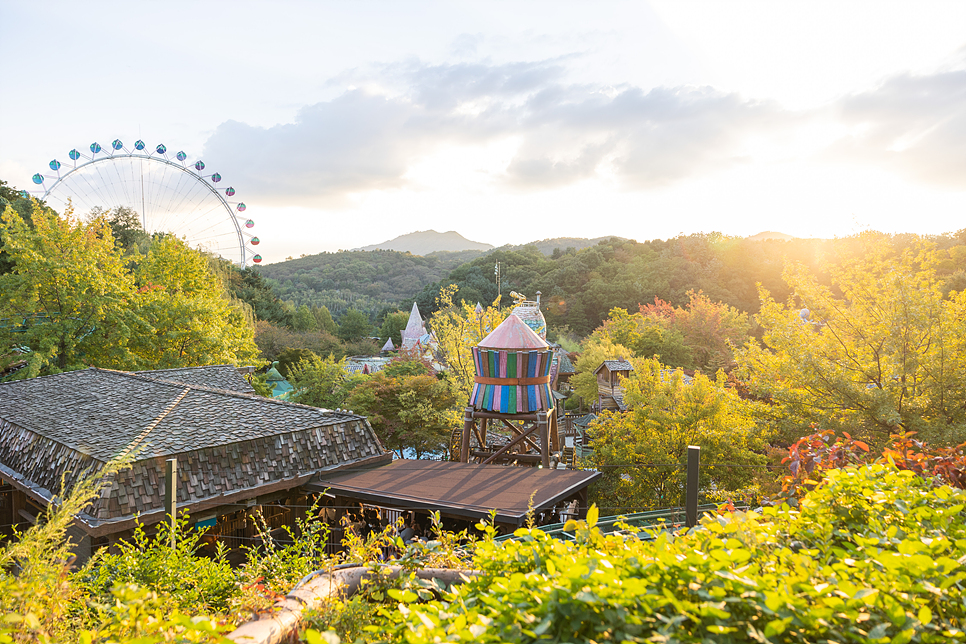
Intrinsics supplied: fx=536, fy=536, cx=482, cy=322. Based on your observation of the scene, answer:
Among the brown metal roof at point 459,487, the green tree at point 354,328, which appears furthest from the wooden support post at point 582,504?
the green tree at point 354,328

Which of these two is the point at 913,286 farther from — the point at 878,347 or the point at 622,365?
the point at 622,365

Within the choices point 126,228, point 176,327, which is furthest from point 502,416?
point 126,228

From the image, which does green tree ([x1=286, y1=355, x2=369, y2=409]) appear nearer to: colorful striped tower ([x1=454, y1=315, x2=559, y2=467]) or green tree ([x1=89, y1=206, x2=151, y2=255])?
colorful striped tower ([x1=454, y1=315, x2=559, y2=467])

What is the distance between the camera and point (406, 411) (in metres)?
17.6

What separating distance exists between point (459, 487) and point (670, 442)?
6.88 m

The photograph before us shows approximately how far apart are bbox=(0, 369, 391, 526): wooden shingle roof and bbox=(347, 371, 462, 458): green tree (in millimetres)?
6069

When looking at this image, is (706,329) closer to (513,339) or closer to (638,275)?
(638,275)

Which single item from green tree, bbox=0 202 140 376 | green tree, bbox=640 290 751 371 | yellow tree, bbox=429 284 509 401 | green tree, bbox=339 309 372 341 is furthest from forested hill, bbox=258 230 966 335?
green tree, bbox=0 202 140 376

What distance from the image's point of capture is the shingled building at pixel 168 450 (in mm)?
8367

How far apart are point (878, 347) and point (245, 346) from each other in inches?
941

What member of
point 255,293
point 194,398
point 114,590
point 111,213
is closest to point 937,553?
point 114,590

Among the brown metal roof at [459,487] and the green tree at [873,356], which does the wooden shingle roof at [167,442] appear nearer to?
the brown metal roof at [459,487]

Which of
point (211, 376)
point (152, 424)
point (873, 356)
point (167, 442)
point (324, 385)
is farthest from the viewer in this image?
point (324, 385)

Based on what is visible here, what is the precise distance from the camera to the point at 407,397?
17.8 metres
